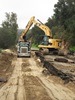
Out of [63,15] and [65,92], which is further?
[63,15]

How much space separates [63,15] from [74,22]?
628cm

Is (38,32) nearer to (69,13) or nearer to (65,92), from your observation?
(69,13)

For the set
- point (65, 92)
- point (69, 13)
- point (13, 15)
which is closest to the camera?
point (65, 92)

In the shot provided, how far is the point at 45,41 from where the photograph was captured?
160 ft

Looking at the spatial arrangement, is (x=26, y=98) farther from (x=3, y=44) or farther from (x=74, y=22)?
(x=3, y=44)

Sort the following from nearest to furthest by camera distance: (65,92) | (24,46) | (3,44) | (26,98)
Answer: (26,98), (65,92), (24,46), (3,44)

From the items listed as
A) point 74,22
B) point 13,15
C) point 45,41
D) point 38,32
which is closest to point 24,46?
point 45,41

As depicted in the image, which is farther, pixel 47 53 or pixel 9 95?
pixel 47 53

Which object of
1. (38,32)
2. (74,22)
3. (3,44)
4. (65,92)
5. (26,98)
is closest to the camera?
(26,98)

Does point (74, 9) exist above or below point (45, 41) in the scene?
above

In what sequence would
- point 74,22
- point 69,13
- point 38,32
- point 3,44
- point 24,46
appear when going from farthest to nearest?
point 38,32
point 3,44
point 69,13
point 74,22
point 24,46

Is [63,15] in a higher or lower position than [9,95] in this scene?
higher

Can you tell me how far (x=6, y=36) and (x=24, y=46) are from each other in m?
42.5

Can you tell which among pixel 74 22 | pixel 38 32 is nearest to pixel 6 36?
pixel 74 22
